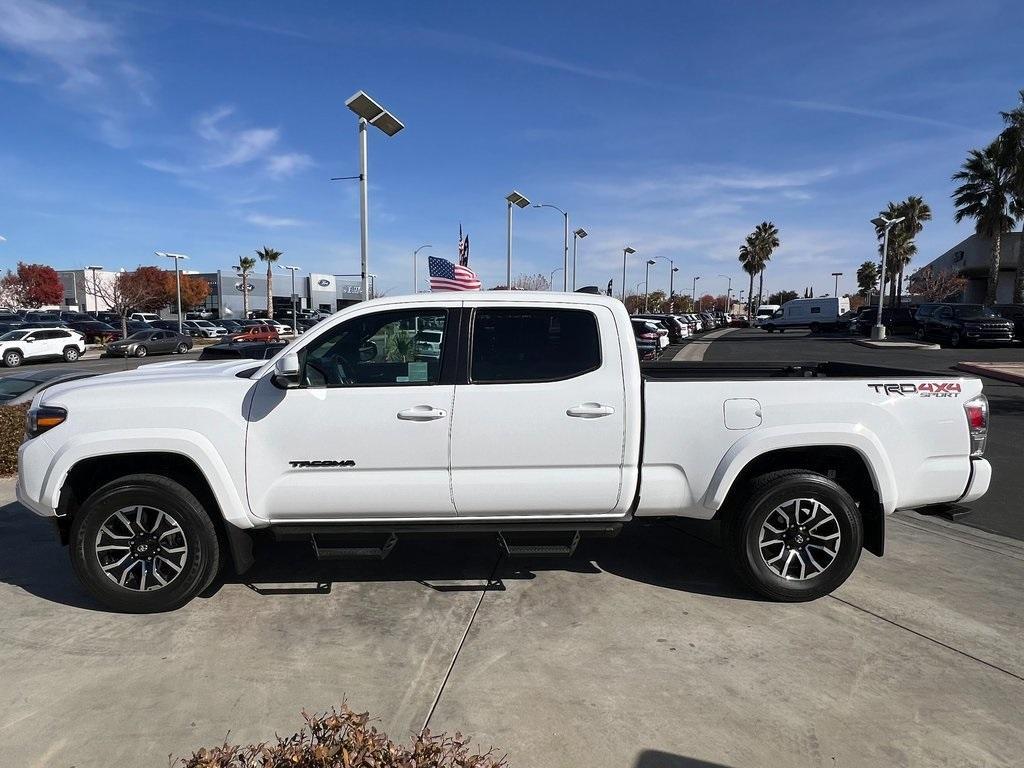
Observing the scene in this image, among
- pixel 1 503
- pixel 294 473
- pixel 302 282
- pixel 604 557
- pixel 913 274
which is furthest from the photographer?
pixel 302 282

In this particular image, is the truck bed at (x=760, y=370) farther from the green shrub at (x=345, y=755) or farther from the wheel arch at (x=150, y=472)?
the green shrub at (x=345, y=755)

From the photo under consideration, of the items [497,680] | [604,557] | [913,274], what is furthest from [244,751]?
[913,274]

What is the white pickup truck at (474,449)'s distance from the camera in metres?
3.82

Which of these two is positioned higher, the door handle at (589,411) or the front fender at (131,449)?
the door handle at (589,411)

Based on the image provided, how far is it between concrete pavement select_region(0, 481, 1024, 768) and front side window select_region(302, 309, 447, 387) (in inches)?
55.3

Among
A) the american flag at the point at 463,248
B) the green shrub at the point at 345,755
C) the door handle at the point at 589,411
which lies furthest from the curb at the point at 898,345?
the green shrub at the point at 345,755

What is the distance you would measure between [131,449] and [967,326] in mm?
31251

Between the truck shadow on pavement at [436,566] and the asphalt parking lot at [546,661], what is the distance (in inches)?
0.9

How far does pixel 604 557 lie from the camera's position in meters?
4.89

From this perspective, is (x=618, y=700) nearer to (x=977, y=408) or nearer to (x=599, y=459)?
(x=599, y=459)

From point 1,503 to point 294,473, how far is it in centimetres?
403

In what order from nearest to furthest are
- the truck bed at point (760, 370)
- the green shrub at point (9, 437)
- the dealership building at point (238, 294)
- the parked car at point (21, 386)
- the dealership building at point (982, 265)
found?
the truck bed at point (760, 370) → the green shrub at point (9, 437) → the parked car at point (21, 386) → the dealership building at point (982, 265) → the dealership building at point (238, 294)

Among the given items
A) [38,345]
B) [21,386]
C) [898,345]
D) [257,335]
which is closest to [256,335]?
[257,335]

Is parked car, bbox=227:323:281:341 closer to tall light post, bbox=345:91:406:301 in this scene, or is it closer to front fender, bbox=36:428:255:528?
tall light post, bbox=345:91:406:301
